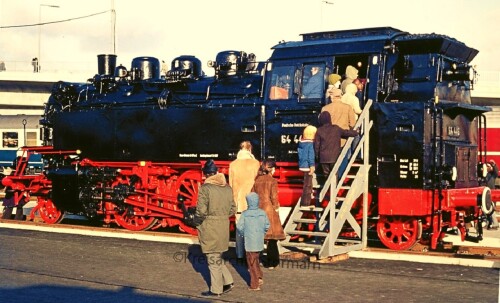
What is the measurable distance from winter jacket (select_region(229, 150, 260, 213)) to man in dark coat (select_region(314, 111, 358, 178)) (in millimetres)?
1144

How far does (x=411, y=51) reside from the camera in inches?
499

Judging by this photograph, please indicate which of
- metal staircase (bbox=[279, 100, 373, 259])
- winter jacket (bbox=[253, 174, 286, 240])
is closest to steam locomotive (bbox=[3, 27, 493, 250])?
metal staircase (bbox=[279, 100, 373, 259])

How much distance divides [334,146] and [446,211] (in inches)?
97.3

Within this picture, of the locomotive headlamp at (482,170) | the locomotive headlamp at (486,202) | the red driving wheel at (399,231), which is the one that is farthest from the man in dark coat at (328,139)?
the locomotive headlamp at (482,170)

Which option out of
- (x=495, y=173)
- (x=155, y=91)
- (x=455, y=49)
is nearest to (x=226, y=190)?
(x=455, y=49)

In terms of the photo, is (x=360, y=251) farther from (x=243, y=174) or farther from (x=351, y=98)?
(x=351, y=98)

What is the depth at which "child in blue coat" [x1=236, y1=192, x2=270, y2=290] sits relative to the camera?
9453 millimetres

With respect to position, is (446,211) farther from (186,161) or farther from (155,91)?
(155,91)

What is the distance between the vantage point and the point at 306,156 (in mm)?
12148

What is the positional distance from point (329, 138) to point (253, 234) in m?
3.17

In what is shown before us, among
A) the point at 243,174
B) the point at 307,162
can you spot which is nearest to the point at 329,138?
the point at 307,162

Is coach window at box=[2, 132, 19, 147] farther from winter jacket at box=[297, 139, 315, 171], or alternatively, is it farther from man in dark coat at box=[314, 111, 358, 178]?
man in dark coat at box=[314, 111, 358, 178]

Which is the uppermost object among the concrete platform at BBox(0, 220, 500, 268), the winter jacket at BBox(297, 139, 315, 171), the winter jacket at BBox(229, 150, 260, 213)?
the winter jacket at BBox(297, 139, 315, 171)

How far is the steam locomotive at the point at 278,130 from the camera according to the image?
12.3 meters
